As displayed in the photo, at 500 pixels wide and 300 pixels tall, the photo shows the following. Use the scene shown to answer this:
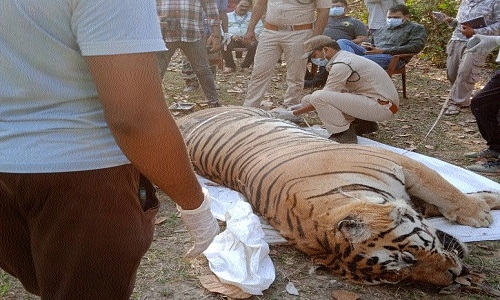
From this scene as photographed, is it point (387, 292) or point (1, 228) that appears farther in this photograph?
point (387, 292)

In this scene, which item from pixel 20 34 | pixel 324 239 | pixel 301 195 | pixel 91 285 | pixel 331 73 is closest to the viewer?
pixel 20 34

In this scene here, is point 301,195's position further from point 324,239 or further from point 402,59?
point 402,59

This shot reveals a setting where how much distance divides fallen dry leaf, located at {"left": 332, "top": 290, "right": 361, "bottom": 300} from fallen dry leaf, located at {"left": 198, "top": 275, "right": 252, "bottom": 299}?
45 cm

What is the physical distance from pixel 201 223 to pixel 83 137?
0.51 m

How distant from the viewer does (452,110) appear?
22.7 feet

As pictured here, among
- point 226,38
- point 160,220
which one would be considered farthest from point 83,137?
point 226,38

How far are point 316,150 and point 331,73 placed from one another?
1.95m

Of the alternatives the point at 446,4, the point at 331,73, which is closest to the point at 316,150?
the point at 331,73

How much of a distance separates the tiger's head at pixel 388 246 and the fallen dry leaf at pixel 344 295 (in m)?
0.09

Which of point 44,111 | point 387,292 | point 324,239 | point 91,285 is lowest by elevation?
point 387,292

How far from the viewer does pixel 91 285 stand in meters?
1.40

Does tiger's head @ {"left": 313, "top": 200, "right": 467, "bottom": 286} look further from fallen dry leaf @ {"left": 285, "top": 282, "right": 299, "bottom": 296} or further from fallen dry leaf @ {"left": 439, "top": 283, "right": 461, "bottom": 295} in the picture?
fallen dry leaf @ {"left": 285, "top": 282, "right": 299, "bottom": 296}

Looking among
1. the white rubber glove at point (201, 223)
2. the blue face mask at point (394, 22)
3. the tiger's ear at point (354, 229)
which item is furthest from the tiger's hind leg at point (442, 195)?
the blue face mask at point (394, 22)

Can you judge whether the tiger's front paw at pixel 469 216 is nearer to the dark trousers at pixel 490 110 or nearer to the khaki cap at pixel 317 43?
the dark trousers at pixel 490 110
